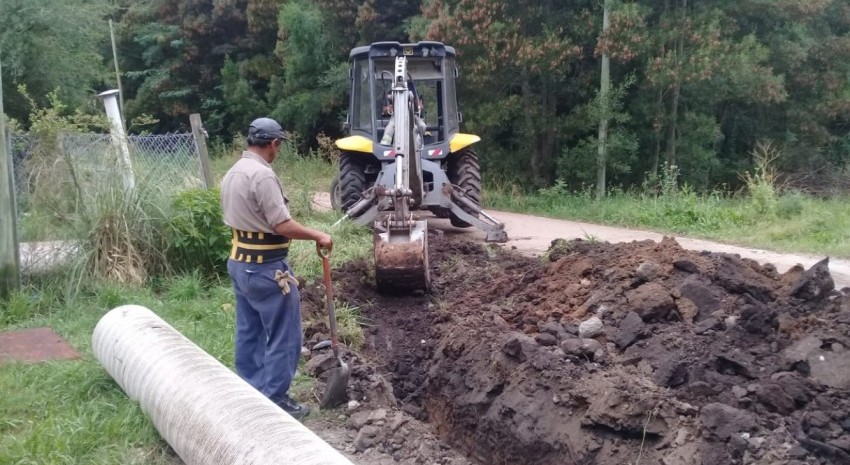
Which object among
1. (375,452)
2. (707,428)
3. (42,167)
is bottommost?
(375,452)

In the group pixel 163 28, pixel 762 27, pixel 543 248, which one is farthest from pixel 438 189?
pixel 163 28

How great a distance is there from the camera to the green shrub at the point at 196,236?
8.84 meters

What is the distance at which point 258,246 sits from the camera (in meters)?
5.18

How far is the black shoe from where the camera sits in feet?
17.3

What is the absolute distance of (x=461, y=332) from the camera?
6598 mm

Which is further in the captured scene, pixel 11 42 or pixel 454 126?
pixel 11 42

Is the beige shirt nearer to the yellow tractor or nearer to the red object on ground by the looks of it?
the red object on ground

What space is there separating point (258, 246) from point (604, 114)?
14518mm

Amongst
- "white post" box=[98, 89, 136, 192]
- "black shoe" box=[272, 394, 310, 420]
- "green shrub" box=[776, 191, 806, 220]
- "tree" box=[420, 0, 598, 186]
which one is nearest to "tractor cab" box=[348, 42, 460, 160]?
"white post" box=[98, 89, 136, 192]

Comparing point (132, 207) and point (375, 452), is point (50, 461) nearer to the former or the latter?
point (375, 452)

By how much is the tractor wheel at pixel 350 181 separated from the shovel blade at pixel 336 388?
22.0 feet

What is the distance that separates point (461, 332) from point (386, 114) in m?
6.43

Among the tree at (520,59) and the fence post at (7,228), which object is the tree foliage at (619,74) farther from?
the fence post at (7,228)

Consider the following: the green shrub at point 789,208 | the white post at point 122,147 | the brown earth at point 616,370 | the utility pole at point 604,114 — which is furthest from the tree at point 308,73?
the brown earth at point 616,370
